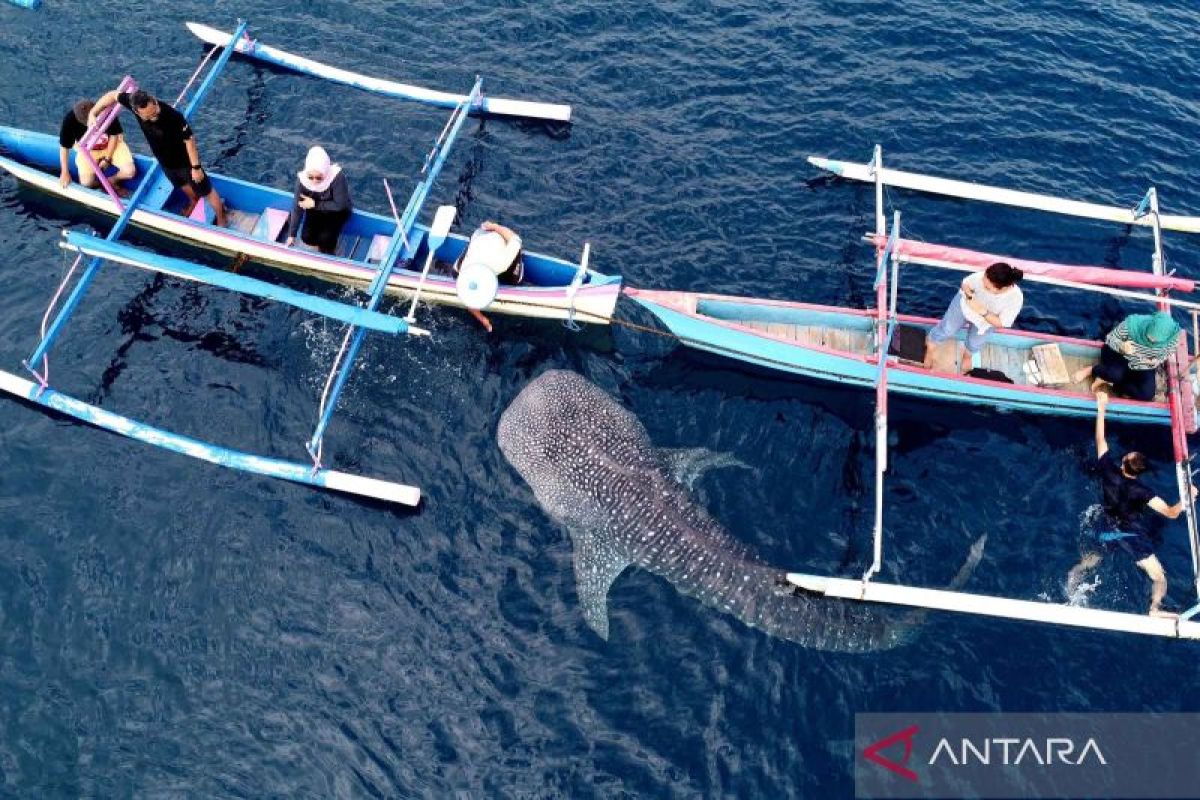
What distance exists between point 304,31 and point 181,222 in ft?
27.9

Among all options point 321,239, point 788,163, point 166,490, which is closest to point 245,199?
point 321,239

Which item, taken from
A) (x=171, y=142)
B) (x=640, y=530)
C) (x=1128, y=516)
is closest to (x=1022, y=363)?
(x=1128, y=516)

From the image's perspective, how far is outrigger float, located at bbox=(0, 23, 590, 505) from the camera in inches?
588

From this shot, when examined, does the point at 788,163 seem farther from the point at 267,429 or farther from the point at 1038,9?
the point at 267,429

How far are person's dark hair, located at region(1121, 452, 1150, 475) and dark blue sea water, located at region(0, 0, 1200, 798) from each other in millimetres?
1328

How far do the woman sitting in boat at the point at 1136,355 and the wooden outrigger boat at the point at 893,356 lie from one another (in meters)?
0.29

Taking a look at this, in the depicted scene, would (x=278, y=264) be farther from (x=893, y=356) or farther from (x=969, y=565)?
(x=969, y=565)

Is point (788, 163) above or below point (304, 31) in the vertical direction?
below

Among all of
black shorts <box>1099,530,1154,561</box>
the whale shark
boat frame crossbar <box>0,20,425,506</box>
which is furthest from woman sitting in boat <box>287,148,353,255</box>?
black shorts <box>1099,530,1154,561</box>

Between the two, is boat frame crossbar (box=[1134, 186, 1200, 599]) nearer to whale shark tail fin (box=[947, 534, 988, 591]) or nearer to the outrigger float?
whale shark tail fin (box=[947, 534, 988, 591])

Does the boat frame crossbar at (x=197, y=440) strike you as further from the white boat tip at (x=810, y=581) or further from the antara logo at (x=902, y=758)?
the antara logo at (x=902, y=758)

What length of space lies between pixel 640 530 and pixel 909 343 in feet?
21.9

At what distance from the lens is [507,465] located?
15617mm

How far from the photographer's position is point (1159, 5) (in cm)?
2423
